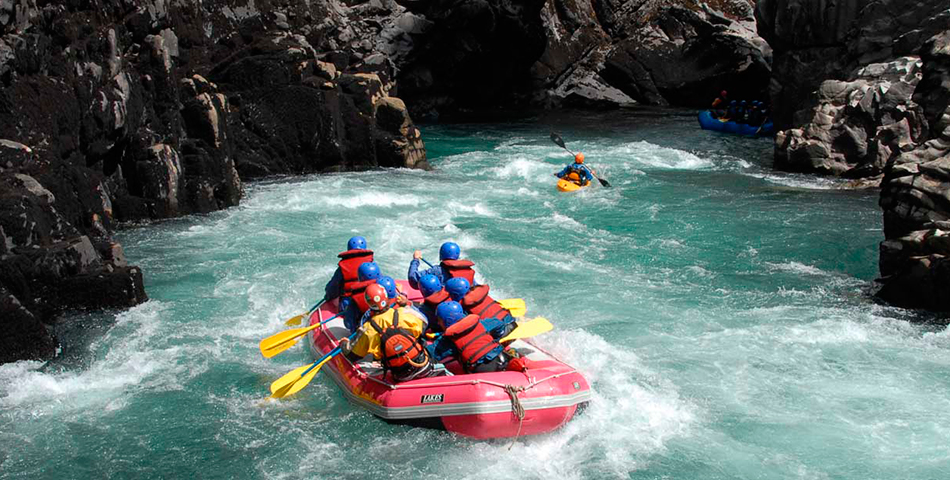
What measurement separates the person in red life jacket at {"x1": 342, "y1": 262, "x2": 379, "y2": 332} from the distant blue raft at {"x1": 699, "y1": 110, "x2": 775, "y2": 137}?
22.5 m

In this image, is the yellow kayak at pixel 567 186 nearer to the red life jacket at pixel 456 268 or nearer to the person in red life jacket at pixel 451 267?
the person in red life jacket at pixel 451 267

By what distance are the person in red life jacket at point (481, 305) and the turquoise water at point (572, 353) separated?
47.6 inches

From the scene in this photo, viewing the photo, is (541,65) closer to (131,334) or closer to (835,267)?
(835,267)

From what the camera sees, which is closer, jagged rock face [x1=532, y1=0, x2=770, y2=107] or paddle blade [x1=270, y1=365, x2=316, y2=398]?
paddle blade [x1=270, y1=365, x2=316, y2=398]

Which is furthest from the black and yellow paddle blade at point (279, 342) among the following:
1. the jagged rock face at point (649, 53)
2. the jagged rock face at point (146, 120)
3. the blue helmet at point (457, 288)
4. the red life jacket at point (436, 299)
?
the jagged rock face at point (649, 53)

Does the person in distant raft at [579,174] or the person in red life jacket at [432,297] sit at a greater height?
the person in red life jacket at [432,297]

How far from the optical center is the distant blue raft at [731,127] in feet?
93.0

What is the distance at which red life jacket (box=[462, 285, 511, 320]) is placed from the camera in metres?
8.29

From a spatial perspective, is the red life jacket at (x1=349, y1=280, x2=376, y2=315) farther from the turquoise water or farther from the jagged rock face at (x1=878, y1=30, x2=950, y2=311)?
the jagged rock face at (x1=878, y1=30, x2=950, y2=311)

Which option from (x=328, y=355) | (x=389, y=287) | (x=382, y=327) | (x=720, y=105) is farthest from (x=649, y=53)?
(x=382, y=327)

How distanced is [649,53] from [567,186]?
23013 millimetres

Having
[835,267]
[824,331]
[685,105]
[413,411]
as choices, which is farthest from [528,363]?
[685,105]

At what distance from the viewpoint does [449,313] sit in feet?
26.3

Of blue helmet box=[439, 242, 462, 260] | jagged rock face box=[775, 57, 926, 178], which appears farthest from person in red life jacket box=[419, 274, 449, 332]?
jagged rock face box=[775, 57, 926, 178]
